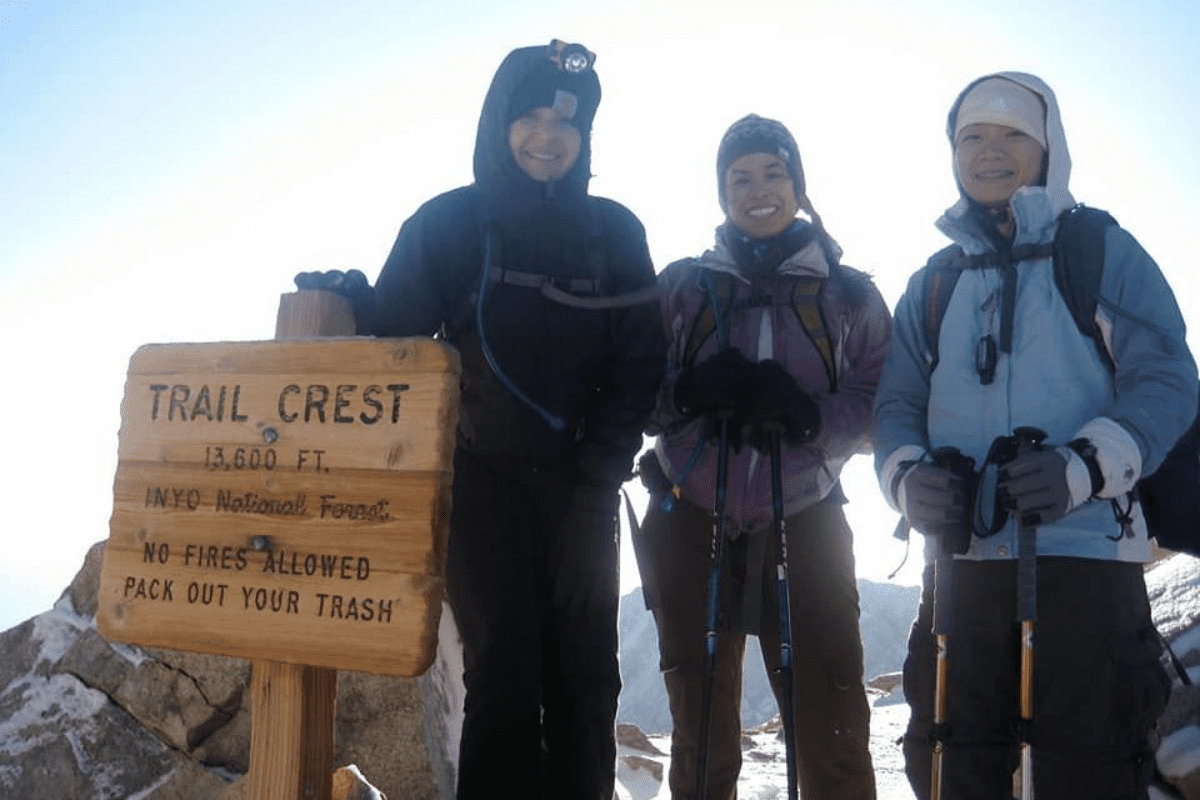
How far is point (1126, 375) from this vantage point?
300 cm

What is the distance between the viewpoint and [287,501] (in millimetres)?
2855

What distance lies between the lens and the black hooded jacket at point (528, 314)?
3455 millimetres

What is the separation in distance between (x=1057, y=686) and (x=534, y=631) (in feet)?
5.68

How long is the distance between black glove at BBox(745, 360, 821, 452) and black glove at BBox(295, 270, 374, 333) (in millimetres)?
1574

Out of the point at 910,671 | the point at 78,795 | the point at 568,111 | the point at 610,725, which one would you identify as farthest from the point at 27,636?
the point at 910,671

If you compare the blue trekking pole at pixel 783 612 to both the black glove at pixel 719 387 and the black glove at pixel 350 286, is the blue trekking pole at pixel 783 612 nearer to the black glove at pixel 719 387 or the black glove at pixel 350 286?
the black glove at pixel 719 387

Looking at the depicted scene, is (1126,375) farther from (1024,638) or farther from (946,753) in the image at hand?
(946,753)

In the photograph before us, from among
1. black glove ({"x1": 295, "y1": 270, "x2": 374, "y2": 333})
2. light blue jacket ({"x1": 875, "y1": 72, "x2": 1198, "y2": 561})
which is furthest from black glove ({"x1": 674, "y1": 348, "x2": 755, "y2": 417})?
black glove ({"x1": 295, "y1": 270, "x2": 374, "y2": 333})

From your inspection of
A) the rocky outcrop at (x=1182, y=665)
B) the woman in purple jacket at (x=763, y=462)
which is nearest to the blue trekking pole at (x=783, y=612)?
the woman in purple jacket at (x=763, y=462)

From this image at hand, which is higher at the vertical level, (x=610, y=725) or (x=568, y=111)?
(x=568, y=111)

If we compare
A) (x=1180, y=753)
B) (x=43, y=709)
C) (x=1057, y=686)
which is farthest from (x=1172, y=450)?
(x=43, y=709)

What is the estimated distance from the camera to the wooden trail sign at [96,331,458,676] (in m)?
2.71

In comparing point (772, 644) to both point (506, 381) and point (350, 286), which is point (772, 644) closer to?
point (506, 381)

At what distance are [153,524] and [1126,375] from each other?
3.30 meters
